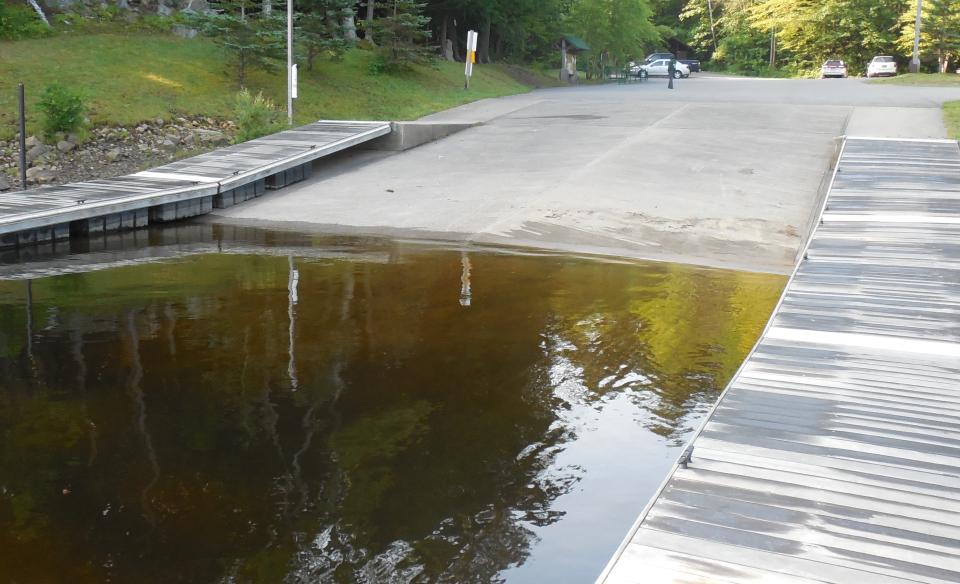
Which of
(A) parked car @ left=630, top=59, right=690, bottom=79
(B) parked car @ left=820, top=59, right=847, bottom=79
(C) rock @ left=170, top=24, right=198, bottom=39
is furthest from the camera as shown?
(A) parked car @ left=630, top=59, right=690, bottom=79

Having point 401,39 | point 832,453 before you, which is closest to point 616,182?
point 832,453

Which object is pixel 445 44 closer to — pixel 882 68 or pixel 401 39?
pixel 401 39

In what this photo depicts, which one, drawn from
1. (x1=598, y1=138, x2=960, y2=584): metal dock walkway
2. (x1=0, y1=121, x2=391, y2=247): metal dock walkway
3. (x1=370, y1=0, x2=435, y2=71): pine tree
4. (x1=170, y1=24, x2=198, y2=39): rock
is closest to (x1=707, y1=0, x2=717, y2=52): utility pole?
(x1=370, y1=0, x2=435, y2=71): pine tree

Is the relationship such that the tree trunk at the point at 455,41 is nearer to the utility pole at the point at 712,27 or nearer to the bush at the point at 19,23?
the bush at the point at 19,23

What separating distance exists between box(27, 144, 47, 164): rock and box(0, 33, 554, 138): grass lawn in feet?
2.09

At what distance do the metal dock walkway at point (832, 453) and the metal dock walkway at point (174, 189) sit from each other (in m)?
10.7

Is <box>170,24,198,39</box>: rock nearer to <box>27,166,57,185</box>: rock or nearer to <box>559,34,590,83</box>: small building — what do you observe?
<box>27,166,57,185</box>: rock

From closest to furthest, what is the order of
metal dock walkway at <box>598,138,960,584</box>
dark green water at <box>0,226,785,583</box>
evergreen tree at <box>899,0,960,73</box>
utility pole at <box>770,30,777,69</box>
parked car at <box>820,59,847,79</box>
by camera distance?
metal dock walkway at <box>598,138,960,584</box> < dark green water at <box>0,226,785,583</box> < evergreen tree at <box>899,0,960,73</box> < parked car at <box>820,59,847,79</box> < utility pole at <box>770,30,777,69</box>

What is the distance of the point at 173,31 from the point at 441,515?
A: 983 inches

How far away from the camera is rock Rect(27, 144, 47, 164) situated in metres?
19.4

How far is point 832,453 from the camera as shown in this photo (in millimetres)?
6035

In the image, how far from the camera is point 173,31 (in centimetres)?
2805

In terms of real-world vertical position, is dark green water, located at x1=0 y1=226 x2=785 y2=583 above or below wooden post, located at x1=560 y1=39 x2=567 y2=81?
below

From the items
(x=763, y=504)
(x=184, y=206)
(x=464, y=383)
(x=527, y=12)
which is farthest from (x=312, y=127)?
(x=527, y=12)
